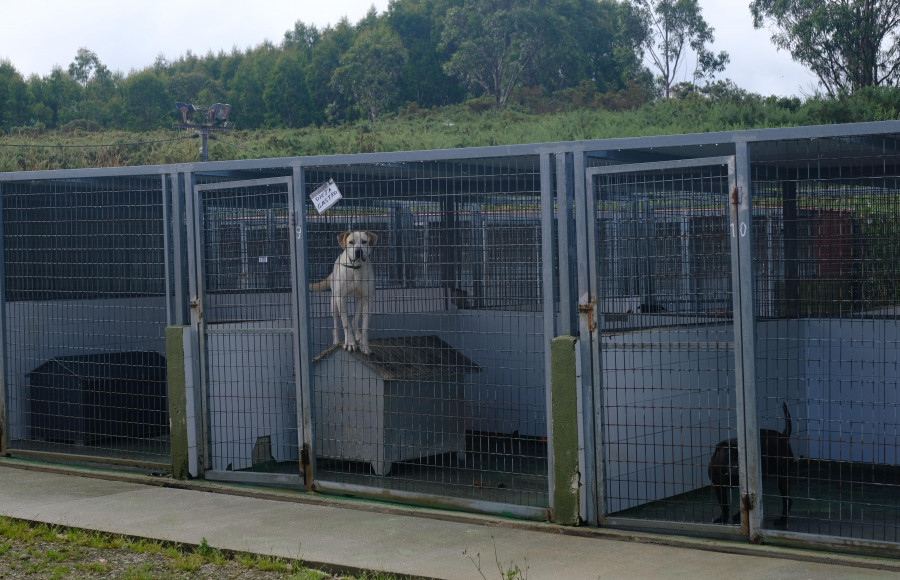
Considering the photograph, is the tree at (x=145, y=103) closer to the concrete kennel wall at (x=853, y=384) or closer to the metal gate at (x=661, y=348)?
the concrete kennel wall at (x=853, y=384)

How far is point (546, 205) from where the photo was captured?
22.7ft

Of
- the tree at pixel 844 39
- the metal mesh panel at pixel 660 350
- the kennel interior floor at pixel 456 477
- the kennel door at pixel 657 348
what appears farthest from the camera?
the tree at pixel 844 39

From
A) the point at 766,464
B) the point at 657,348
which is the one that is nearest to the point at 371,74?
the point at 657,348

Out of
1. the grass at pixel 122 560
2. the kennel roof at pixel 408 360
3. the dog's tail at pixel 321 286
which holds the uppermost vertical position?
the dog's tail at pixel 321 286

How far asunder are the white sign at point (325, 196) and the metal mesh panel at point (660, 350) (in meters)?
1.93

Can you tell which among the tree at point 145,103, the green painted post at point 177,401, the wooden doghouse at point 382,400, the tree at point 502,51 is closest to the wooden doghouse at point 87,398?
the green painted post at point 177,401

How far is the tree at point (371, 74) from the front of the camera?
238 ft

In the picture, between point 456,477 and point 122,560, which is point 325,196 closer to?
point 456,477

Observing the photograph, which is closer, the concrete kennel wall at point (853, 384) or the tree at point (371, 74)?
the concrete kennel wall at point (853, 384)

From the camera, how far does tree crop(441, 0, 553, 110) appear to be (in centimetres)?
7019

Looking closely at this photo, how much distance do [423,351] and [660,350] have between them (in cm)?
267

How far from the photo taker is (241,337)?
865 cm

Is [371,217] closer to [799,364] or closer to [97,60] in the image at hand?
[799,364]

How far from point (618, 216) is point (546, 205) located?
1046mm
